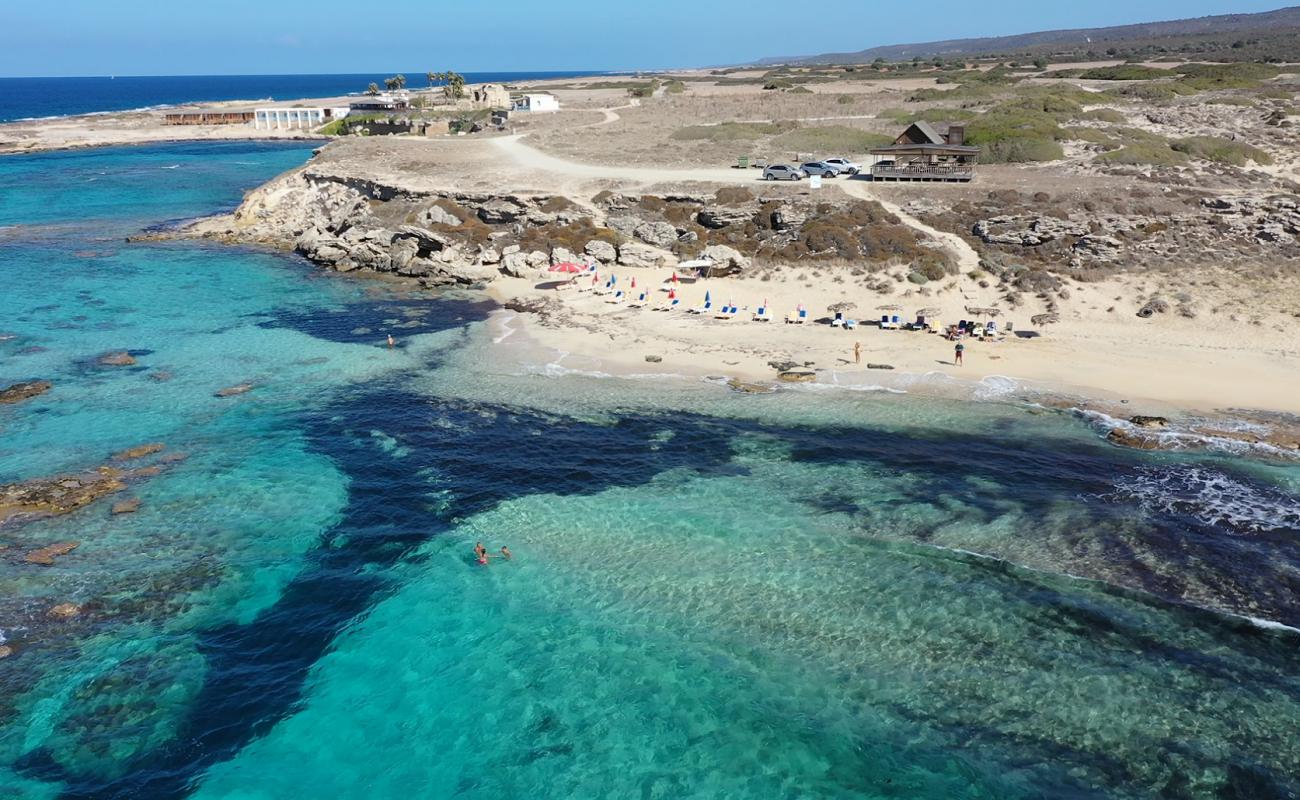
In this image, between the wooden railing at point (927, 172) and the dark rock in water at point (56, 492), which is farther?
the wooden railing at point (927, 172)

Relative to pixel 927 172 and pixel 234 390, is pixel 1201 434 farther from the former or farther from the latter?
pixel 234 390

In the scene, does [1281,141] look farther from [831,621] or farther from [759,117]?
[831,621]

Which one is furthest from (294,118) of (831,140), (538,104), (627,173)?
(831,140)

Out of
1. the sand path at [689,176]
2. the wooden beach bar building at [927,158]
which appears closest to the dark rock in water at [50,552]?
the sand path at [689,176]

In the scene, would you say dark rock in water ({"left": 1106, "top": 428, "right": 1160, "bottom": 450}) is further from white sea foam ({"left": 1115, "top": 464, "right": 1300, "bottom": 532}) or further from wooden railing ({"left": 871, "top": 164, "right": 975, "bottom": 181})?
wooden railing ({"left": 871, "top": 164, "right": 975, "bottom": 181})

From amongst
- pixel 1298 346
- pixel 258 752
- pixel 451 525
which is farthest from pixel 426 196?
pixel 1298 346

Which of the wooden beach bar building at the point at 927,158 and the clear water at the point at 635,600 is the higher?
the wooden beach bar building at the point at 927,158

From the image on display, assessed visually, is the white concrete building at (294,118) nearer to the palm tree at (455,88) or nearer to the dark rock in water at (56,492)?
the palm tree at (455,88)

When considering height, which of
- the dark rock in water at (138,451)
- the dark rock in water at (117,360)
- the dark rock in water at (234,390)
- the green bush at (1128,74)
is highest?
the green bush at (1128,74)
